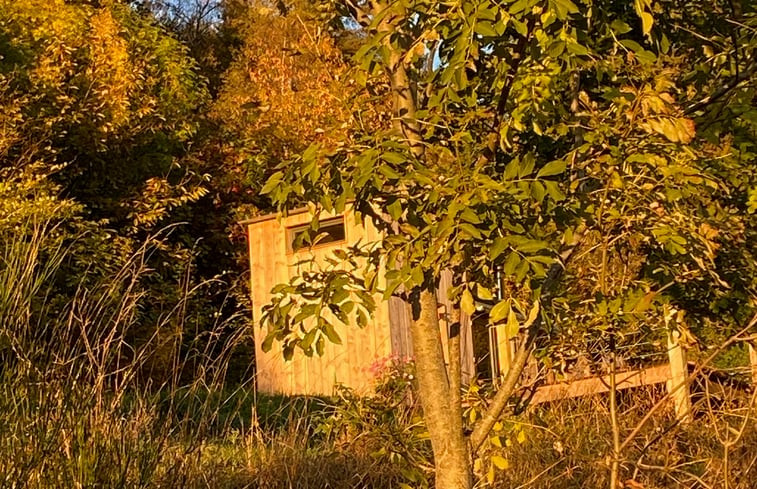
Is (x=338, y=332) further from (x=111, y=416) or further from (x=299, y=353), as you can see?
(x=111, y=416)

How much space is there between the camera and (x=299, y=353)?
1034 cm

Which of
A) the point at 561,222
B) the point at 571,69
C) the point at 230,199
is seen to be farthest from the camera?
the point at 230,199

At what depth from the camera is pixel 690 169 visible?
6.64ft

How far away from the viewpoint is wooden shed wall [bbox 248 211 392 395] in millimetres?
10859

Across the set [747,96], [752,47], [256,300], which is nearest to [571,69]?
[752,47]

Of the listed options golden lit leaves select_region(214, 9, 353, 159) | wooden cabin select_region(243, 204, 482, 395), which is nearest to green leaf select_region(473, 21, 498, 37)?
wooden cabin select_region(243, 204, 482, 395)

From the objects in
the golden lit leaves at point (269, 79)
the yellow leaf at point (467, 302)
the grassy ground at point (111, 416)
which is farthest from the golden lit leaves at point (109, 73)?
the yellow leaf at point (467, 302)

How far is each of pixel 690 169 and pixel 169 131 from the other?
13211 mm

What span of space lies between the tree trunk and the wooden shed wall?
319 inches

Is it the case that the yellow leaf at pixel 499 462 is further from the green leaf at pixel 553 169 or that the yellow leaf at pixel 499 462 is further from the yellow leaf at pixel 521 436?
the green leaf at pixel 553 169

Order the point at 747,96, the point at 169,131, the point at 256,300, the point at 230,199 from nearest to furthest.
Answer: the point at 747,96 → the point at 256,300 → the point at 169,131 → the point at 230,199

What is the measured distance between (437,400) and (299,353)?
27.1ft

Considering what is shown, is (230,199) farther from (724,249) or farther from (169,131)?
(724,249)

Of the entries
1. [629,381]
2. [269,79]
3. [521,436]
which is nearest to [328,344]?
[629,381]
